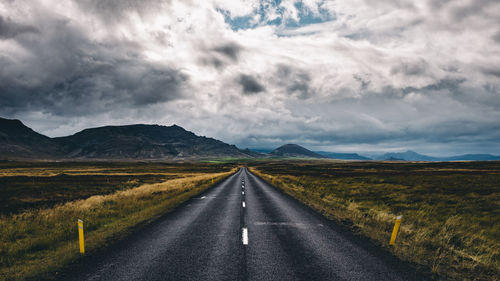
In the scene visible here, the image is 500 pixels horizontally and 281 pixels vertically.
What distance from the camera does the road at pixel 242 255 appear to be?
626 cm

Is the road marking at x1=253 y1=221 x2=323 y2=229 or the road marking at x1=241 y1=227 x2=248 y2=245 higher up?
the road marking at x1=241 y1=227 x2=248 y2=245

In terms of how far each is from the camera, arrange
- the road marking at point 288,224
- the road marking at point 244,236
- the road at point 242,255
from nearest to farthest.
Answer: the road at point 242,255 < the road marking at point 244,236 < the road marking at point 288,224

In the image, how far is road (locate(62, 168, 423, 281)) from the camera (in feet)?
20.5

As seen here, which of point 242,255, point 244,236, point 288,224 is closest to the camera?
point 242,255

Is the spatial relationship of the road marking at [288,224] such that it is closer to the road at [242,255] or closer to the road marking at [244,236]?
the road at [242,255]

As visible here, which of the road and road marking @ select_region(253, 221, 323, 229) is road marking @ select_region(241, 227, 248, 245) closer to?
the road

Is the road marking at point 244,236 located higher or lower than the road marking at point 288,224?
higher

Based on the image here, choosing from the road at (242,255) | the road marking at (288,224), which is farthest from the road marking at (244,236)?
the road marking at (288,224)

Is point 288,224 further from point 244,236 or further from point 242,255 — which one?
point 242,255

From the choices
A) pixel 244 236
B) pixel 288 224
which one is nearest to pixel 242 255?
pixel 244 236

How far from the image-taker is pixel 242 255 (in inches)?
296

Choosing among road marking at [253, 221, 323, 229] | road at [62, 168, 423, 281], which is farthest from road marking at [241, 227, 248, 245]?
road marking at [253, 221, 323, 229]

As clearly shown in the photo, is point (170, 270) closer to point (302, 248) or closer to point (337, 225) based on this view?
point (302, 248)

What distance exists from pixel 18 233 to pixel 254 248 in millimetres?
10041
